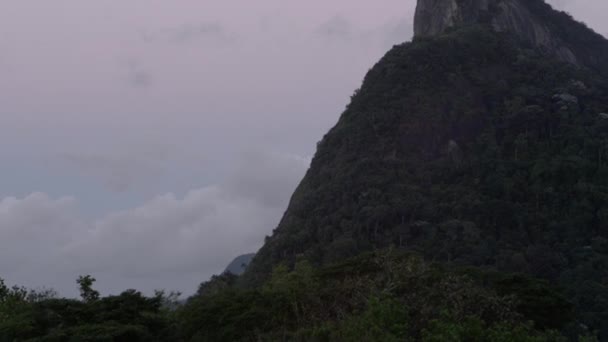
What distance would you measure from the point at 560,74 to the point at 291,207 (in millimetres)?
36073

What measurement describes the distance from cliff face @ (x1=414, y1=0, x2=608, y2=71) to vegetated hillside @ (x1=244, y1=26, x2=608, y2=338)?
10.3m

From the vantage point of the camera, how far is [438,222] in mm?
63750

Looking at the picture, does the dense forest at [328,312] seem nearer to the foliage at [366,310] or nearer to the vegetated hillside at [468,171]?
the foliage at [366,310]

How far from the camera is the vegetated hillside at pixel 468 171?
59.2 m

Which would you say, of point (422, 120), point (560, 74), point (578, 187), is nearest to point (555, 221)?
point (578, 187)

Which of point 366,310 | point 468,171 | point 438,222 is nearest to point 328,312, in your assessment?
point 366,310

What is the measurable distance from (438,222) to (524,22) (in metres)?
58.4

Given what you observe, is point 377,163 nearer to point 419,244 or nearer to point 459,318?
point 419,244

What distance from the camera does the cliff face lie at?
354ft

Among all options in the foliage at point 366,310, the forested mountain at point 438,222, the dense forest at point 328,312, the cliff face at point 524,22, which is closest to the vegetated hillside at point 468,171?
the forested mountain at point 438,222

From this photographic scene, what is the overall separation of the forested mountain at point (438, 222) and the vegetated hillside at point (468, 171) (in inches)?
6.6

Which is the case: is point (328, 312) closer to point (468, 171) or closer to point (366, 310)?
point (366, 310)

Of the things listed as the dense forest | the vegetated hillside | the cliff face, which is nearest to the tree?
the dense forest

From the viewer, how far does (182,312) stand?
23.8m
